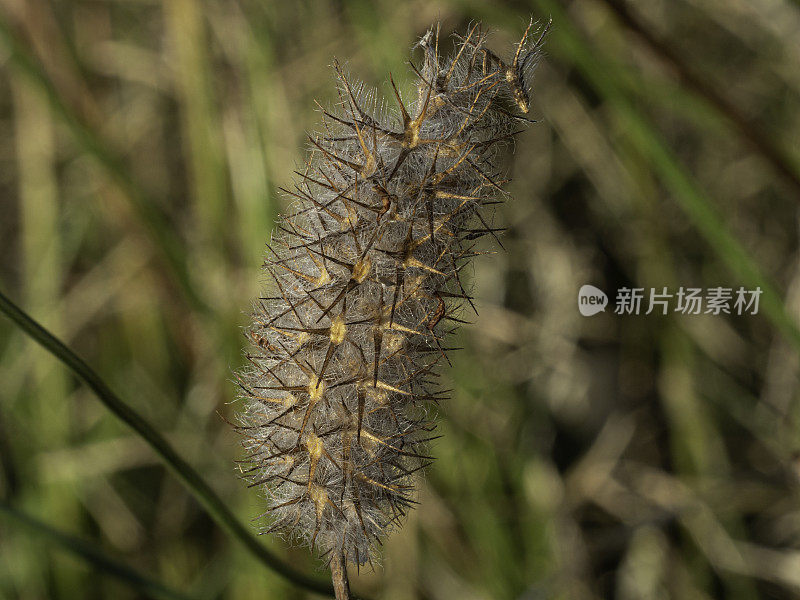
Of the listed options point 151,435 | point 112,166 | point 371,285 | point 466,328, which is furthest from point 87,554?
point 466,328

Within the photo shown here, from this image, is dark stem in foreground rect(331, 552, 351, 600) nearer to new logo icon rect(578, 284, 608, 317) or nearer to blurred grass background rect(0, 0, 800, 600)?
blurred grass background rect(0, 0, 800, 600)

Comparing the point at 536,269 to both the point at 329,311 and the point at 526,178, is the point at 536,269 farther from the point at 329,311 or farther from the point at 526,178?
the point at 329,311

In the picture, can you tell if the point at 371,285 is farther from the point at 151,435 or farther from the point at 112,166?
the point at 112,166

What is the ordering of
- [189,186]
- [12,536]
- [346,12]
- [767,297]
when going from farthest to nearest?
[189,186]
[346,12]
[12,536]
[767,297]

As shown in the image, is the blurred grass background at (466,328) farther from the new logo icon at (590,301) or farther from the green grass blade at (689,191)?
the green grass blade at (689,191)

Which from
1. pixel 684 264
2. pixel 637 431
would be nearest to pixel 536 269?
pixel 684 264
